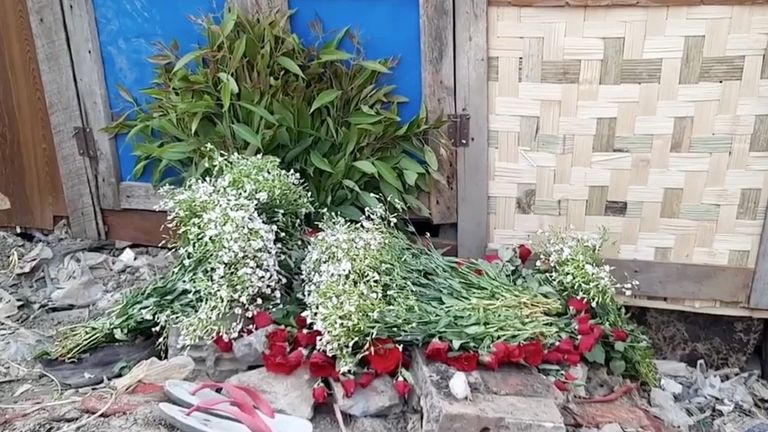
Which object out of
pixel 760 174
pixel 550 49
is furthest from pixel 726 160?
pixel 550 49

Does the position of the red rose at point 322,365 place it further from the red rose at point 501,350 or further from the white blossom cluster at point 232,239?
the red rose at point 501,350

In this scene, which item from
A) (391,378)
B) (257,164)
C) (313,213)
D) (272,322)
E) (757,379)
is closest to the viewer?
(391,378)

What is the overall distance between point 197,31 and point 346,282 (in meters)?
1.20

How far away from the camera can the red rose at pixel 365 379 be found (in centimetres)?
184

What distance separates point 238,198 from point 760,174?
5.79 ft

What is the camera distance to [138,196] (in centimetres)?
277

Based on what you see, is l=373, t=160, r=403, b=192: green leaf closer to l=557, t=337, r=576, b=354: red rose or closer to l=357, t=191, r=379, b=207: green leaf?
l=357, t=191, r=379, b=207: green leaf

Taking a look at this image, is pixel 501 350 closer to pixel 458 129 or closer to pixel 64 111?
pixel 458 129

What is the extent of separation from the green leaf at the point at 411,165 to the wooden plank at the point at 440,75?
0.29 feet

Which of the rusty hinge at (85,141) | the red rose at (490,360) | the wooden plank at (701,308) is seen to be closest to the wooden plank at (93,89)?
the rusty hinge at (85,141)

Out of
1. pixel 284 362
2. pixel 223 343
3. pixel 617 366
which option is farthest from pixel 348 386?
pixel 617 366

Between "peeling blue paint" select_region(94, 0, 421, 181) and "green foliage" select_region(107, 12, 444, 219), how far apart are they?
0.21ft

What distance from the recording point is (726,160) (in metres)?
2.26

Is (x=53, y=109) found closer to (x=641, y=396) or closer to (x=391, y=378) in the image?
(x=391, y=378)
